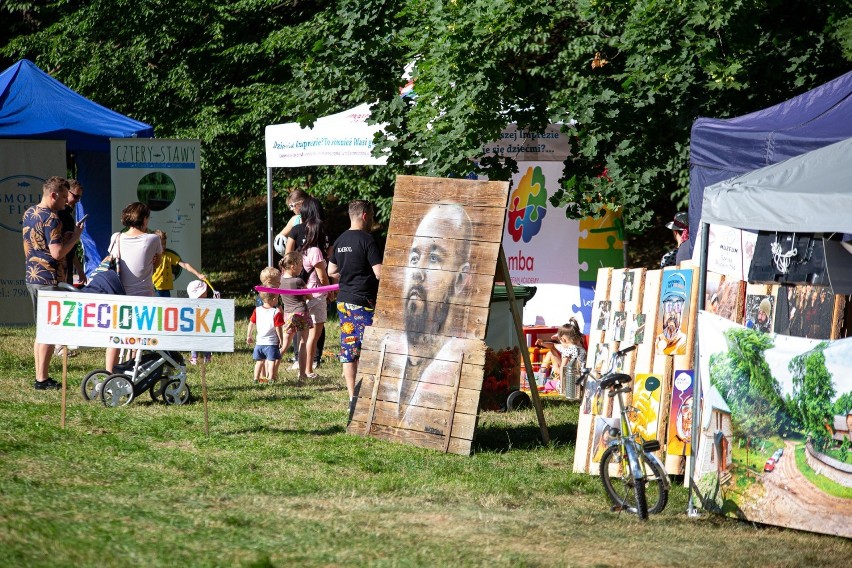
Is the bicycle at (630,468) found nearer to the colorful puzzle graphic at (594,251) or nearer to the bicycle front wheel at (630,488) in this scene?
the bicycle front wheel at (630,488)

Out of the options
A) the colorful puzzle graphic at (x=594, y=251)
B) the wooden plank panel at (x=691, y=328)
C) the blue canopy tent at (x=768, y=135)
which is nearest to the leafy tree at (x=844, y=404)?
the wooden plank panel at (x=691, y=328)

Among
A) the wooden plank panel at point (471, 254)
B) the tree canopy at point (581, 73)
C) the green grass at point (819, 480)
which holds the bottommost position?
the green grass at point (819, 480)

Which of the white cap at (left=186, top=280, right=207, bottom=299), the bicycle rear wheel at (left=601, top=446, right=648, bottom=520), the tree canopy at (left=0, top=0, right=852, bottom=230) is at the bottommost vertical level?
the bicycle rear wheel at (left=601, top=446, right=648, bottom=520)

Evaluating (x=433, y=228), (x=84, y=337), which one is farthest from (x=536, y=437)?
(x=84, y=337)

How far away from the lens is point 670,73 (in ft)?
34.2

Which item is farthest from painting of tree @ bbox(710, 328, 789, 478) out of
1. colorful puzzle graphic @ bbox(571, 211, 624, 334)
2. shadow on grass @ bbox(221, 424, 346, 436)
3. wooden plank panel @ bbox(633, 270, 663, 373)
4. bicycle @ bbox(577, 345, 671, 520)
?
colorful puzzle graphic @ bbox(571, 211, 624, 334)

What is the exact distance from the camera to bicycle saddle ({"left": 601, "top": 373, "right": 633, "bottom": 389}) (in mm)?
6582

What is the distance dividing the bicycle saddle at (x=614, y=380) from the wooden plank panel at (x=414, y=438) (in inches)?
63.0

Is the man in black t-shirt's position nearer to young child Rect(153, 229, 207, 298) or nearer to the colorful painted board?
young child Rect(153, 229, 207, 298)

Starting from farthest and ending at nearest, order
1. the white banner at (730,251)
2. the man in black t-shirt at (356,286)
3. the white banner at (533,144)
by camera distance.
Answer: the white banner at (533,144), the man in black t-shirt at (356,286), the white banner at (730,251)

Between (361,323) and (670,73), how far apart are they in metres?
3.95

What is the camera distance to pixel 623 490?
6840 mm

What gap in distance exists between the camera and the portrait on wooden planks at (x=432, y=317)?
8.05 m

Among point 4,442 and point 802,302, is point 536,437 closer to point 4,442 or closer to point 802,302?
point 802,302
